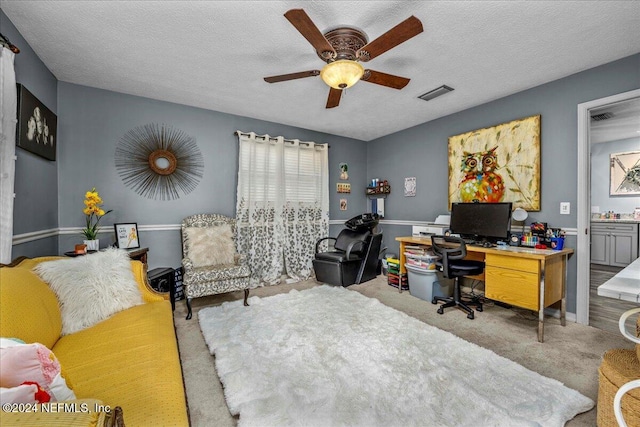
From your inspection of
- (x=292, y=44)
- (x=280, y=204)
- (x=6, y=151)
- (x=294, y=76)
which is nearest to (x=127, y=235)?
(x=6, y=151)

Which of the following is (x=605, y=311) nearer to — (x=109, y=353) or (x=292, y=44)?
(x=292, y=44)

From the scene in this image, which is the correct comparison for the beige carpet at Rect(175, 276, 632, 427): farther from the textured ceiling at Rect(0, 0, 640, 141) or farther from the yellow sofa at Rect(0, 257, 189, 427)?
the textured ceiling at Rect(0, 0, 640, 141)

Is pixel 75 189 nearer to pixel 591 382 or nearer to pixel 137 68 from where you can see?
pixel 137 68

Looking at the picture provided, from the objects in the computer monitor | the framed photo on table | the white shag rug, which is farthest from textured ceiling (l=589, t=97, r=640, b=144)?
the framed photo on table

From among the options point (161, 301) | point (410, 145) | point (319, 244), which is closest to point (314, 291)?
point (319, 244)

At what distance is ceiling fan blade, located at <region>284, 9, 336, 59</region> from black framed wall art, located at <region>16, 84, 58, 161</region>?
2109 millimetres

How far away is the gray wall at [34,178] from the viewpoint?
2014mm

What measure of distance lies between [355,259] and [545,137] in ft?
8.19

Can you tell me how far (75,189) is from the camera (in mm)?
2879

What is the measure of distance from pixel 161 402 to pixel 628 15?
11.6ft

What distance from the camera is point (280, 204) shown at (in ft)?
13.4

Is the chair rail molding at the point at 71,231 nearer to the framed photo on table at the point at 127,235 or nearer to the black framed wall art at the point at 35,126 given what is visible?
the framed photo on table at the point at 127,235

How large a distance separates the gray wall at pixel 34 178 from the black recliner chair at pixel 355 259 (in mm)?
2782

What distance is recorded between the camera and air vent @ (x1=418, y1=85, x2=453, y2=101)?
2930 mm
